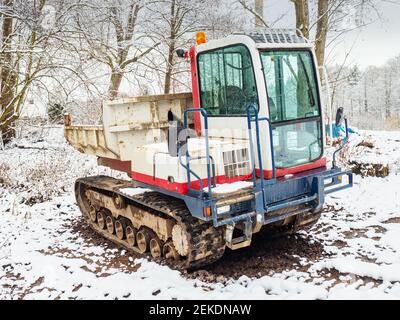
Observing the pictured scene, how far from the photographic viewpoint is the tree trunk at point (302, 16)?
10984mm

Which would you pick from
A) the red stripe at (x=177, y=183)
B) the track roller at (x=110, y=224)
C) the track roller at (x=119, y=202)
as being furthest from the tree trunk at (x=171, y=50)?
the red stripe at (x=177, y=183)

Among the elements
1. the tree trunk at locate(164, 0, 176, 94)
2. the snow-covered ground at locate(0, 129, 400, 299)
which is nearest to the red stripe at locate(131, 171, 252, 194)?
the snow-covered ground at locate(0, 129, 400, 299)

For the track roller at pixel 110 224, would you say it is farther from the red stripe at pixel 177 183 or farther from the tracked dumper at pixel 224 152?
the red stripe at pixel 177 183

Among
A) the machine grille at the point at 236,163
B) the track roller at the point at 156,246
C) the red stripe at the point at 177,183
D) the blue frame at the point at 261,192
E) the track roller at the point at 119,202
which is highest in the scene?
the machine grille at the point at 236,163

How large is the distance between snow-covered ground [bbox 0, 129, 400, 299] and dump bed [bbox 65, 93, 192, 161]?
5.11 ft

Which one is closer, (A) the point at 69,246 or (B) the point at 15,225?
(A) the point at 69,246

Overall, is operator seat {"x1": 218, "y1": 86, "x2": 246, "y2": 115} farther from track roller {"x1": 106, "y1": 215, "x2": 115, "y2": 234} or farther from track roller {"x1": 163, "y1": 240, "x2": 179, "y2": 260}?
track roller {"x1": 106, "y1": 215, "x2": 115, "y2": 234}

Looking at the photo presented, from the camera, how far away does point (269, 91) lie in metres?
5.22

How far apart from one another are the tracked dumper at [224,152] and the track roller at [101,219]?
61cm

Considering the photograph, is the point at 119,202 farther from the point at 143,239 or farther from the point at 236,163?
the point at 236,163

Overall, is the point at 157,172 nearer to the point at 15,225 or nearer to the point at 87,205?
the point at 87,205
